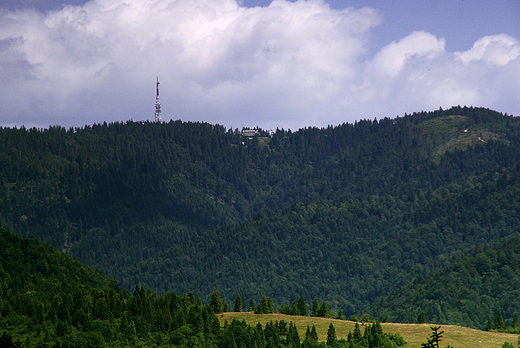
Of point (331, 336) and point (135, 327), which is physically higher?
point (135, 327)

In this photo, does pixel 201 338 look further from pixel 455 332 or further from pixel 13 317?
pixel 455 332

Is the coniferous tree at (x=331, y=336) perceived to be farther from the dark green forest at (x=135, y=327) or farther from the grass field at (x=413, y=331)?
the grass field at (x=413, y=331)

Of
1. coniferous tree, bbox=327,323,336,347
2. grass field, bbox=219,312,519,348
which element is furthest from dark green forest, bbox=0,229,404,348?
grass field, bbox=219,312,519,348

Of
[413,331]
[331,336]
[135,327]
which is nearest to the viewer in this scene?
[331,336]

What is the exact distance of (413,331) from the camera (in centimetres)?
15850

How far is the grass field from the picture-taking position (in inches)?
5875

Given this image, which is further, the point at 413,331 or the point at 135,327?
the point at 135,327

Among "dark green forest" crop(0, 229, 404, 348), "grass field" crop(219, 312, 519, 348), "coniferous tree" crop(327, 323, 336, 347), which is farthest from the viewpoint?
"dark green forest" crop(0, 229, 404, 348)

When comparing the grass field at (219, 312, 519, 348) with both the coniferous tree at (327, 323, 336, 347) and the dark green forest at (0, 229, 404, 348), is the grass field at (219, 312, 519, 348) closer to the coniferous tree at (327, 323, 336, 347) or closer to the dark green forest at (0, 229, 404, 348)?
the coniferous tree at (327, 323, 336, 347)

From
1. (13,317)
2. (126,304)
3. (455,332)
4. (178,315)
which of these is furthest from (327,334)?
(13,317)

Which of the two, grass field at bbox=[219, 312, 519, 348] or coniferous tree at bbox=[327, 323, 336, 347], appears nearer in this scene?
grass field at bbox=[219, 312, 519, 348]

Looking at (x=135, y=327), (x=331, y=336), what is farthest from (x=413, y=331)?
(x=135, y=327)

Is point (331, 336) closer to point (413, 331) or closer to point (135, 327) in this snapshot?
point (413, 331)

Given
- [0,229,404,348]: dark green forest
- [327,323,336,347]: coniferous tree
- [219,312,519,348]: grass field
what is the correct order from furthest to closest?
[0,229,404,348]: dark green forest, [327,323,336,347]: coniferous tree, [219,312,519,348]: grass field
